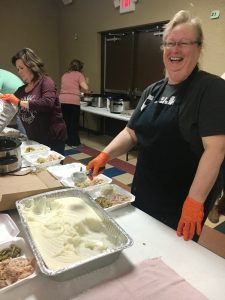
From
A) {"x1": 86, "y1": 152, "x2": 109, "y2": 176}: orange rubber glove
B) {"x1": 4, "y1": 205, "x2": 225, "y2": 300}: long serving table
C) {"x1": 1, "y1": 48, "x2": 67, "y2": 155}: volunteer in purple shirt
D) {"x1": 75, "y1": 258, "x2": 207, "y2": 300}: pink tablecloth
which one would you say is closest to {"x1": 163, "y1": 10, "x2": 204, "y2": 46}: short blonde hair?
{"x1": 86, "y1": 152, "x2": 109, "y2": 176}: orange rubber glove

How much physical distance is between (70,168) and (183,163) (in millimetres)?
708


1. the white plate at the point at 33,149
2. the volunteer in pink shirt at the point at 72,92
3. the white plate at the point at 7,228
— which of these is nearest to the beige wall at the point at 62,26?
the volunteer in pink shirt at the point at 72,92

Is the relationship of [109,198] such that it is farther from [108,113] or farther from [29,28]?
[29,28]

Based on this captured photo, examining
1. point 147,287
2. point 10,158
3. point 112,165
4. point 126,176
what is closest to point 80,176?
point 10,158

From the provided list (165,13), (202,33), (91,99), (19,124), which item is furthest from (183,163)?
(91,99)

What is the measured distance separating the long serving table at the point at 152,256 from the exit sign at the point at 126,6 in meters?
3.70

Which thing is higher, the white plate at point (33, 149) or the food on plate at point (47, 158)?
the white plate at point (33, 149)

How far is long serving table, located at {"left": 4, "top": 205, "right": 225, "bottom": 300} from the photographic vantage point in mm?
730

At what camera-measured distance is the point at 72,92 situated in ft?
13.7

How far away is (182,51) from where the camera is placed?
3.46 ft

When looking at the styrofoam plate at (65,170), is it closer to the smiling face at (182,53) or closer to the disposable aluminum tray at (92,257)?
the disposable aluminum tray at (92,257)

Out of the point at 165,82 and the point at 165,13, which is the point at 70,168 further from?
the point at 165,13

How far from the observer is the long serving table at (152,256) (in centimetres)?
73

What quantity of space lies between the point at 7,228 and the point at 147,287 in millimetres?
556
